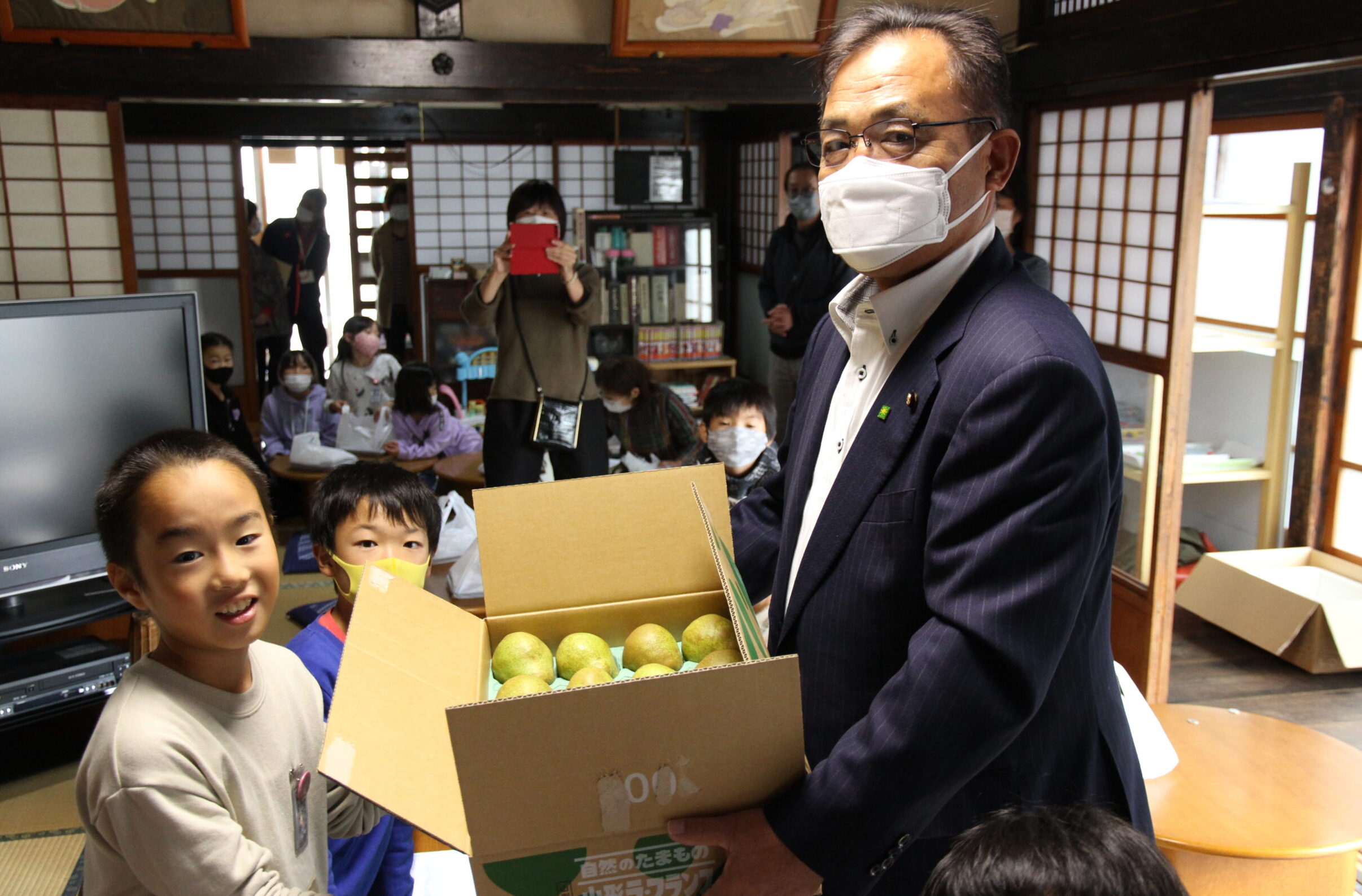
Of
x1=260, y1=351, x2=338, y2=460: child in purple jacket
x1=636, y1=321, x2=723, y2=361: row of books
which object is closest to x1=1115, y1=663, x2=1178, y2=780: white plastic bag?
x1=260, y1=351, x2=338, y2=460: child in purple jacket

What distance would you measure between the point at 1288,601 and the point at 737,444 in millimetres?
2291

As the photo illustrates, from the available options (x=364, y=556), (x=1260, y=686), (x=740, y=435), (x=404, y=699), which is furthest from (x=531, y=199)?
(x=1260, y=686)

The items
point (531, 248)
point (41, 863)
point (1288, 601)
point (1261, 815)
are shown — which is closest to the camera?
point (1261, 815)

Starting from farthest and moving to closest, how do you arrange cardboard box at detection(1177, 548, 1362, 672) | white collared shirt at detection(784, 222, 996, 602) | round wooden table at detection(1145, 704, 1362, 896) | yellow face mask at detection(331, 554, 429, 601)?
1. cardboard box at detection(1177, 548, 1362, 672)
2. round wooden table at detection(1145, 704, 1362, 896)
3. yellow face mask at detection(331, 554, 429, 601)
4. white collared shirt at detection(784, 222, 996, 602)

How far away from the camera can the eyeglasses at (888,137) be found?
1275 millimetres

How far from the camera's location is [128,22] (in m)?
3.45

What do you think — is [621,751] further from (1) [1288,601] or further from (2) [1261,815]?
(1) [1288,601]

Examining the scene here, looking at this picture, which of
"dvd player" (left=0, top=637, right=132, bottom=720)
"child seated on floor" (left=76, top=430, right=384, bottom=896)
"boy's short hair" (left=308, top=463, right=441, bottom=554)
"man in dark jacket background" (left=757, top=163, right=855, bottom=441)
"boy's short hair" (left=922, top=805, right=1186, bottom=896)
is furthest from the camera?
"man in dark jacket background" (left=757, top=163, right=855, bottom=441)

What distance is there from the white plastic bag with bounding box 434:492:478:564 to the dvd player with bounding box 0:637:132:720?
1064 millimetres

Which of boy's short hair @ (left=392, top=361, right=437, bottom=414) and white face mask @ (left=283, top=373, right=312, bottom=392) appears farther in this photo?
white face mask @ (left=283, top=373, right=312, bottom=392)

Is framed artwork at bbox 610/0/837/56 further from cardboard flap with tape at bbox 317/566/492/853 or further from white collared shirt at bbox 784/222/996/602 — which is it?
cardboard flap with tape at bbox 317/566/492/853

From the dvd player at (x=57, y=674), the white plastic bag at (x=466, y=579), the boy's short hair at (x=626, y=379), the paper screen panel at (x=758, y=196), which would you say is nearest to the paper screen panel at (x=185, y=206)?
the paper screen panel at (x=758, y=196)

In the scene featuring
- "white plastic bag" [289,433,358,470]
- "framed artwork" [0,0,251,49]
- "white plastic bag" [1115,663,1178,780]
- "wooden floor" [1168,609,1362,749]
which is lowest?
"wooden floor" [1168,609,1362,749]

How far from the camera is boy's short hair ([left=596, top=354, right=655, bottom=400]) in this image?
4.92 m
